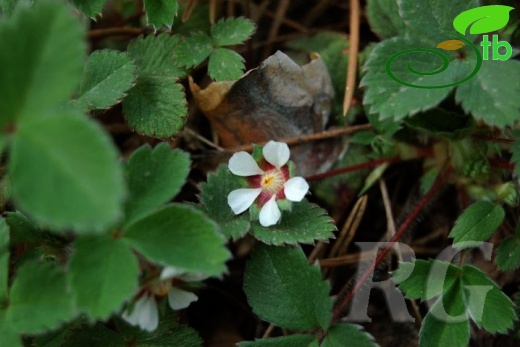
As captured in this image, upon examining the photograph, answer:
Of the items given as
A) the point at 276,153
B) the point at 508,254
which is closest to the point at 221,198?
the point at 276,153

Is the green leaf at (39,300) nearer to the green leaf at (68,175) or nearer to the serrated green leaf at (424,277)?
the green leaf at (68,175)

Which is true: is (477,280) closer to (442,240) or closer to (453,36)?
(442,240)

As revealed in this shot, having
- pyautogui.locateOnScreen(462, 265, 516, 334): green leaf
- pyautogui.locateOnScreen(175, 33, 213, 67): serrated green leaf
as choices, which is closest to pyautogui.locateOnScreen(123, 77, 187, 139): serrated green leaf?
pyautogui.locateOnScreen(175, 33, 213, 67): serrated green leaf

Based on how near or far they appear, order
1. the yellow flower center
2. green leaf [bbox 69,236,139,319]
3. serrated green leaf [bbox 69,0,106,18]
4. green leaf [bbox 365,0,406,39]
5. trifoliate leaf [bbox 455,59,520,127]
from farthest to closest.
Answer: green leaf [bbox 365,0,406,39] → serrated green leaf [bbox 69,0,106,18] → the yellow flower center → trifoliate leaf [bbox 455,59,520,127] → green leaf [bbox 69,236,139,319]

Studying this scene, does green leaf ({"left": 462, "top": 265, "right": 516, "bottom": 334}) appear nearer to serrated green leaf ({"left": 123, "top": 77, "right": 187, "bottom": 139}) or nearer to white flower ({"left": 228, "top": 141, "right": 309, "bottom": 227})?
white flower ({"left": 228, "top": 141, "right": 309, "bottom": 227})

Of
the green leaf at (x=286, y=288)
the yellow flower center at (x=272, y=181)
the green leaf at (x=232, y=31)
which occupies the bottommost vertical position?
the green leaf at (x=286, y=288)

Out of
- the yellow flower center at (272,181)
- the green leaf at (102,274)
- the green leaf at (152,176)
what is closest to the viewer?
the green leaf at (102,274)

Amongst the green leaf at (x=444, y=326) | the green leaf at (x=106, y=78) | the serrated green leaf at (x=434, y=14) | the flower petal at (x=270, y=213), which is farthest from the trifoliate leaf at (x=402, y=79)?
the green leaf at (x=106, y=78)
